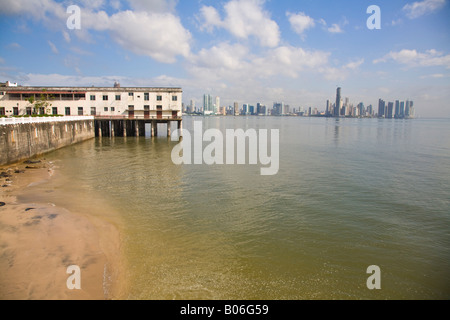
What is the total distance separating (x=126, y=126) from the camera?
204 ft

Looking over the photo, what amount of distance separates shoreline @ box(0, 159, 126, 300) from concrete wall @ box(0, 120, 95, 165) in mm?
9984

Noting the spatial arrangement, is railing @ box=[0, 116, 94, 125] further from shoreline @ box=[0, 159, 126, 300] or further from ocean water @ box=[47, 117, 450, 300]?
shoreline @ box=[0, 159, 126, 300]

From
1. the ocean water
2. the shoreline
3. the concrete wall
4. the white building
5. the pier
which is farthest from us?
the white building

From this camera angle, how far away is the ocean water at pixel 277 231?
32.6ft

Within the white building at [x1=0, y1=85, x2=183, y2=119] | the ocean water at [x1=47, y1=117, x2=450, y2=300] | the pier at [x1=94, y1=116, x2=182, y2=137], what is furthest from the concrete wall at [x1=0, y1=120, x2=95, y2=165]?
the white building at [x1=0, y1=85, x2=183, y2=119]

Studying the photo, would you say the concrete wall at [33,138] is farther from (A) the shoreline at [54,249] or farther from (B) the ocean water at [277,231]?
(A) the shoreline at [54,249]

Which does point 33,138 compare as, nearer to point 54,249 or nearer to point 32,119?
point 32,119

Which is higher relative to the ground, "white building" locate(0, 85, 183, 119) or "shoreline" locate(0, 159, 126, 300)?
"white building" locate(0, 85, 183, 119)

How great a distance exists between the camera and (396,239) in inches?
533

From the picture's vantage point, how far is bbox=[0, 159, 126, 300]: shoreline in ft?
29.3

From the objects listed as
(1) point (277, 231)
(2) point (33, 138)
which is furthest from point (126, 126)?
(1) point (277, 231)

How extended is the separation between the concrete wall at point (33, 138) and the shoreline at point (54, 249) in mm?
9984

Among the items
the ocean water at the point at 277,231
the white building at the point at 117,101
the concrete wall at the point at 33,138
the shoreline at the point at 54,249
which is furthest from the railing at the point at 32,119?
the shoreline at the point at 54,249

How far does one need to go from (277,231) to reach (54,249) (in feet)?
31.9
